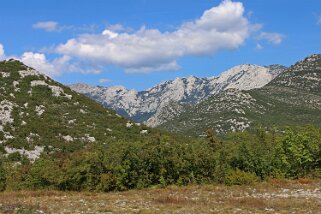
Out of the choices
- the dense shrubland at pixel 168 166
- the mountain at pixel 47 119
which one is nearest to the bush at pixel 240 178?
the dense shrubland at pixel 168 166

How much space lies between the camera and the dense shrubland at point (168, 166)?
41375mm

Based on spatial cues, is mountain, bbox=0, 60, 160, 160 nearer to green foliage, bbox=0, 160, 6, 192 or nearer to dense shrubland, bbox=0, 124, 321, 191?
dense shrubland, bbox=0, 124, 321, 191

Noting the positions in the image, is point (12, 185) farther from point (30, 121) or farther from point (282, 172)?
point (282, 172)

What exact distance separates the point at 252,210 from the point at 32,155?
36.9m

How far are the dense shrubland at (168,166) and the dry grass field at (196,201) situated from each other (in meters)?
2.97

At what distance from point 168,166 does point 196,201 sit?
1252 cm

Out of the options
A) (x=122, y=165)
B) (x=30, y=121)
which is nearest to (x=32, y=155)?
(x=30, y=121)

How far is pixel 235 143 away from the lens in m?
46.8

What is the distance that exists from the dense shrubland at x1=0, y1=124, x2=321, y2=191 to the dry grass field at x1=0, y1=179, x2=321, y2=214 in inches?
117

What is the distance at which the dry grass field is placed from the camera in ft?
84.7

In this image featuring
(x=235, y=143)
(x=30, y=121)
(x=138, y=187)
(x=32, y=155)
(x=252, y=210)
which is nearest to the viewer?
(x=252, y=210)

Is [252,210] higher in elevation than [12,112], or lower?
lower

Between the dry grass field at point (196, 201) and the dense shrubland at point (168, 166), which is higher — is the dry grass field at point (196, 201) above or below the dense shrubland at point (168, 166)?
below

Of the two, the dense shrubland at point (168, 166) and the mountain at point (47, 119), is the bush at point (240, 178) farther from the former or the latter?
the mountain at point (47, 119)
